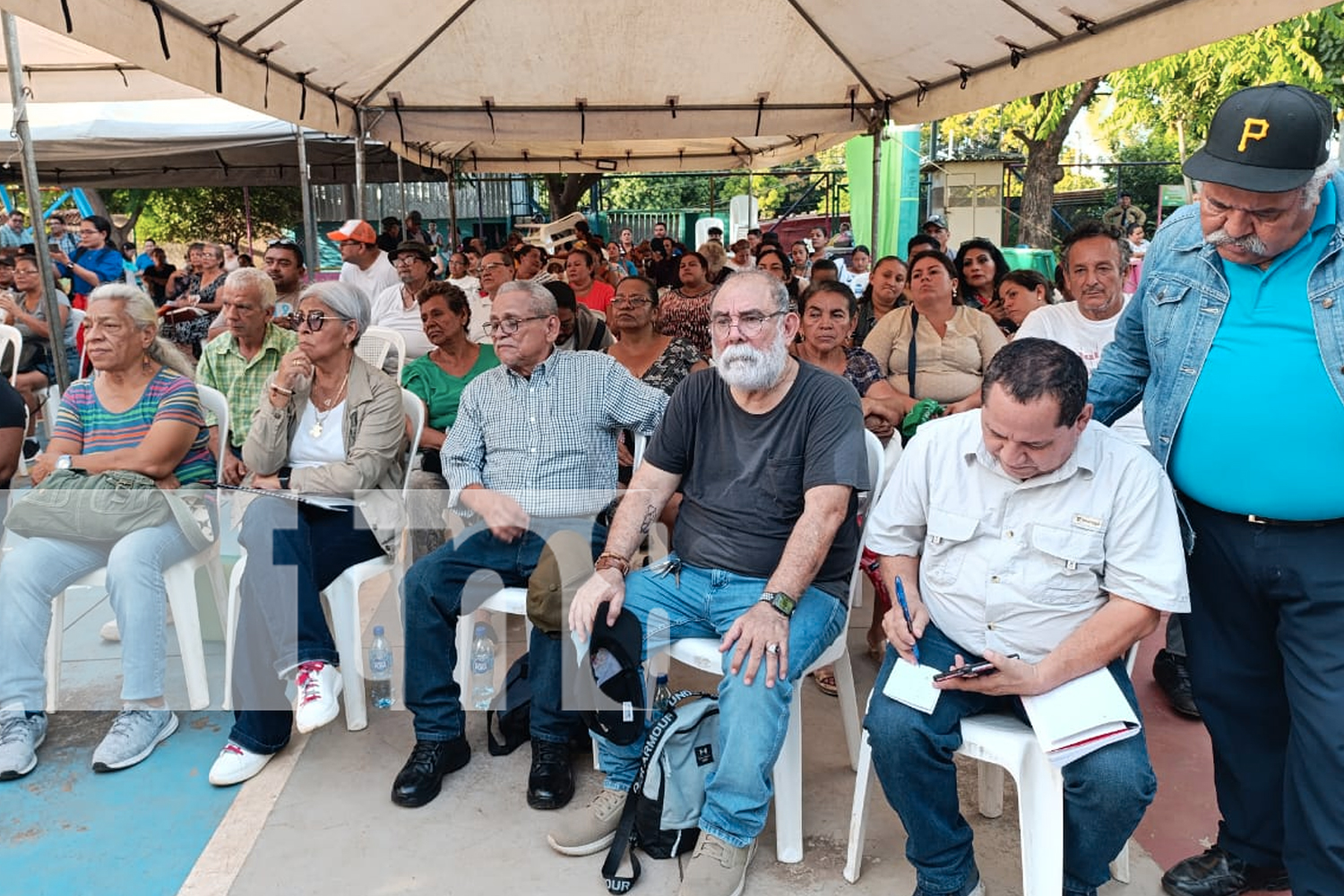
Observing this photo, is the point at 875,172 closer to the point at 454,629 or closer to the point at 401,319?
the point at 401,319

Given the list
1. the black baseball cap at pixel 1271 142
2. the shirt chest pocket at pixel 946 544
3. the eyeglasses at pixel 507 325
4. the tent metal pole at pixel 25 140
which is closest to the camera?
the black baseball cap at pixel 1271 142

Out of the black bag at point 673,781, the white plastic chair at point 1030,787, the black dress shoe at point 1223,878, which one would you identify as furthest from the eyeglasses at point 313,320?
the black dress shoe at point 1223,878

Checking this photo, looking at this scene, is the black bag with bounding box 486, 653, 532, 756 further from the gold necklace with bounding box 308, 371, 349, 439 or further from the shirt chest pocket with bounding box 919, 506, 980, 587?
the shirt chest pocket with bounding box 919, 506, 980, 587

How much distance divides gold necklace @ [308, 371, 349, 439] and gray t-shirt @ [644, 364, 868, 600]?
1.27 m

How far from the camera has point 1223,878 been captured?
238 cm

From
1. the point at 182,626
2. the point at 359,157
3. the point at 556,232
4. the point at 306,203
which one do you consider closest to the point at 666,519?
the point at 182,626

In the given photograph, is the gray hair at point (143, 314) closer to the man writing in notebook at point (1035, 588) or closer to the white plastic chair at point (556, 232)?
the man writing in notebook at point (1035, 588)

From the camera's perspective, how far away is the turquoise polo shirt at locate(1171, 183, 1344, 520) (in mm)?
1983

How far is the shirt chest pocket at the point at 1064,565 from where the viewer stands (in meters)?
2.17

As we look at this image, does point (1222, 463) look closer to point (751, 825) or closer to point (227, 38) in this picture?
point (751, 825)

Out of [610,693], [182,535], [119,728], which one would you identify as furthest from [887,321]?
[119,728]

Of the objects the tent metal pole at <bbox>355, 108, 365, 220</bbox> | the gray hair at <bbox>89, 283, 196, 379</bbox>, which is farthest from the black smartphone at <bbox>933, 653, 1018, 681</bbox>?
the tent metal pole at <bbox>355, 108, 365, 220</bbox>

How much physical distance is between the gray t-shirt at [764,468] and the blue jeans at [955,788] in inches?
20.6

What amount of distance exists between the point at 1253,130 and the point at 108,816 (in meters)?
3.25
